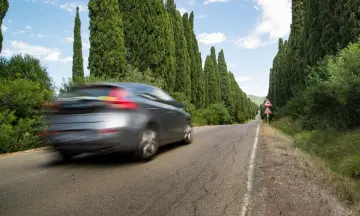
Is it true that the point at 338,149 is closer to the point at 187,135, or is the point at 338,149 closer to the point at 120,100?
the point at 187,135

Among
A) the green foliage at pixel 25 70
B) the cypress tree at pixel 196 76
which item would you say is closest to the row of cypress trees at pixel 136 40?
the green foliage at pixel 25 70

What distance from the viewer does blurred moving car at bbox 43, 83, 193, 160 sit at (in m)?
5.90

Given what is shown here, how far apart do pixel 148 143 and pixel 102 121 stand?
1.26m

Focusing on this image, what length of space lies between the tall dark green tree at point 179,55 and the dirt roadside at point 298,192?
25.1 metres

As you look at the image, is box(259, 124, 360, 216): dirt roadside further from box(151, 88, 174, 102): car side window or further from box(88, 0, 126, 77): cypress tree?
box(88, 0, 126, 77): cypress tree

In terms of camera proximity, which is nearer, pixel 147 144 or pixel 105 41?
pixel 147 144

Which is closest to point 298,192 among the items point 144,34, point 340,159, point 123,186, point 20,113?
point 123,186

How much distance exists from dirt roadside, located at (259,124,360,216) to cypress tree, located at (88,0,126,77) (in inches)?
550

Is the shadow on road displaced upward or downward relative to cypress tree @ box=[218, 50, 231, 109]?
downward

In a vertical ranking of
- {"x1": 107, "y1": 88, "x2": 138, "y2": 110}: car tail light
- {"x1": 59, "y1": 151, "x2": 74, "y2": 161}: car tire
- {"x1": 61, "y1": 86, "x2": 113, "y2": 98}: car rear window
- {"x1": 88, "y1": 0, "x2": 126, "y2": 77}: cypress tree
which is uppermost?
{"x1": 88, "y1": 0, "x2": 126, "y2": 77}: cypress tree

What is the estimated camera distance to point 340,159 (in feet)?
28.0

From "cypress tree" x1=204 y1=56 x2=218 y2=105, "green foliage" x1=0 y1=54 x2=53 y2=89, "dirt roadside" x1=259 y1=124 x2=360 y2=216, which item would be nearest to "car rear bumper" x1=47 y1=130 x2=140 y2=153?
"dirt roadside" x1=259 y1=124 x2=360 y2=216

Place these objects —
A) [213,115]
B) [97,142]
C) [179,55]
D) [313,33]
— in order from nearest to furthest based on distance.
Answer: [97,142]
[313,33]
[179,55]
[213,115]

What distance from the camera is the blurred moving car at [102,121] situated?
19.4 ft
